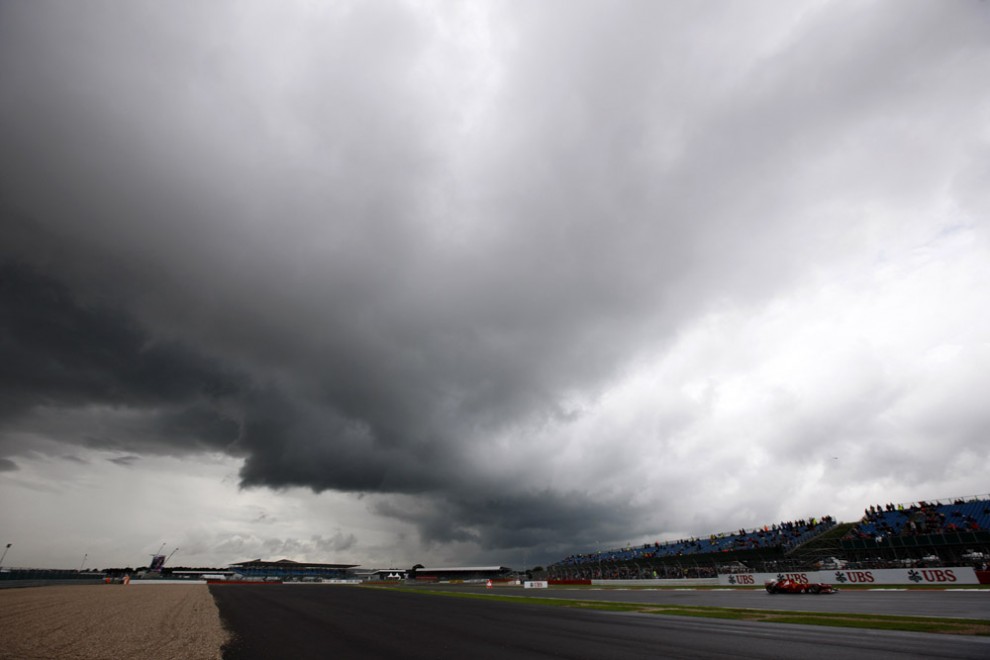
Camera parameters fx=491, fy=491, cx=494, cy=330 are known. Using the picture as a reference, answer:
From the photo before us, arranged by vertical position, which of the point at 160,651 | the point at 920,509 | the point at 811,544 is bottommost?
the point at 160,651

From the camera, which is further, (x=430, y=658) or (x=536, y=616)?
(x=536, y=616)

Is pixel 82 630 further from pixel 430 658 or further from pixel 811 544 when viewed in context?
pixel 811 544

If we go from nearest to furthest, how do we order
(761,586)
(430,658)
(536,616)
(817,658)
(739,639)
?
1. (817,658)
2. (430,658)
3. (739,639)
4. (536,616)
5. (761,586)

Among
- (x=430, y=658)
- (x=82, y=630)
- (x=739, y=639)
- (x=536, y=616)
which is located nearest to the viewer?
(x=430, y=658)

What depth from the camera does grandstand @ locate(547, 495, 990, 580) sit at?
5141 centimetres

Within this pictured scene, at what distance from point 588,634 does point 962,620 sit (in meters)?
15.1

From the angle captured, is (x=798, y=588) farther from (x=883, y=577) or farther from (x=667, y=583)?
(x=667, y=583)

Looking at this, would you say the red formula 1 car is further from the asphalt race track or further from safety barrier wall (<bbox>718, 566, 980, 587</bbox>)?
the asphalt race track

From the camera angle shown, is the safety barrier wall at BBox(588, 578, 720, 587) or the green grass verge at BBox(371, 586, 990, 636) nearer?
the green grass verge at BBox(371, 586, 990, 636)

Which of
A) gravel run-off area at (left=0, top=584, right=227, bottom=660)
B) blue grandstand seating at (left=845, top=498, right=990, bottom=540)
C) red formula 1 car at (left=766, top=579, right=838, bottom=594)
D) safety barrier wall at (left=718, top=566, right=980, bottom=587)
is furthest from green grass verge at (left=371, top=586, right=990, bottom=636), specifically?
blue grandstand seating at (left=845, top=498, right=990, bottom=540)

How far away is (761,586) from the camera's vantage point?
180 feet

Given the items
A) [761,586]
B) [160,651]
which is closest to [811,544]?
[761,586]

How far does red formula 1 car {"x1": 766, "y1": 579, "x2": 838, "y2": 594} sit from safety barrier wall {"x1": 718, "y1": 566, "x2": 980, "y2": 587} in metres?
4.26

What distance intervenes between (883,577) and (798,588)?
12726 mm
